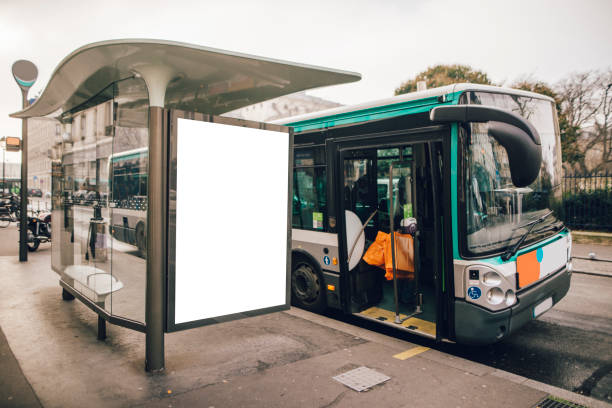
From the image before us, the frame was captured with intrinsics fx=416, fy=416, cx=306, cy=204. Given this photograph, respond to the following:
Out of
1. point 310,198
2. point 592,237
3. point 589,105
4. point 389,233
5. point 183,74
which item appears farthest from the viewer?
point 589,105

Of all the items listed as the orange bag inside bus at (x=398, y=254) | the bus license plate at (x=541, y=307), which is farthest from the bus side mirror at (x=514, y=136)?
the orange bag inside bus at (x=398, y=254)

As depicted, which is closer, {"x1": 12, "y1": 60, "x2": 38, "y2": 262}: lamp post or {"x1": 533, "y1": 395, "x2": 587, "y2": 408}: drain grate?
{"x1": 533, "y1": 395, "x2": 587, "y2": 408}: drain grate

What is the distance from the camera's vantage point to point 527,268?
14.8 ft

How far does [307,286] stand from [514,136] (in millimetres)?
3473

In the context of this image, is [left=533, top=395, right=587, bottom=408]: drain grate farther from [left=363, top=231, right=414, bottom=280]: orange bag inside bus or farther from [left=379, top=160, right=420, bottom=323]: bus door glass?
[left=363, top=231, right=414, bottom=280]: orange bag inside bus

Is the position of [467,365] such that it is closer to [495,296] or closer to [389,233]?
[495,296]

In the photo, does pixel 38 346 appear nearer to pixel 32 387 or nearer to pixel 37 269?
pixel 32 387

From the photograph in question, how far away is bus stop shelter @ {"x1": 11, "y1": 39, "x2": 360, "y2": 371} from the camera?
3619 mm

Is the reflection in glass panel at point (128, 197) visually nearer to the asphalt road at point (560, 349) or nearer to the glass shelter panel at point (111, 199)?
the glass shelter panel at point (111, 199)

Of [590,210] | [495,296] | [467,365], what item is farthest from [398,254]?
[590,210]

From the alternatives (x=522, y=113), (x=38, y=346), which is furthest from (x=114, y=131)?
(x=522, y=113)

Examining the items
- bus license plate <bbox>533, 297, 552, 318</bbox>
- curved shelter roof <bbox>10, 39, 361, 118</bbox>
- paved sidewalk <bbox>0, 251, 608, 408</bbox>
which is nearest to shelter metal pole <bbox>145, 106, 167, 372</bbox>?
curved shelter roof <bbox>10, 39, 361, 118</bbox>

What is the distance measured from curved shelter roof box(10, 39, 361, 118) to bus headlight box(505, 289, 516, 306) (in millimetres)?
2647

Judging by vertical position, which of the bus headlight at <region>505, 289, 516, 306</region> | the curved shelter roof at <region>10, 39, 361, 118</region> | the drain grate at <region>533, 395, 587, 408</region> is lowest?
the drain grate at <region>533, 395, 587, 408</region>
